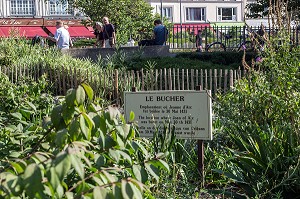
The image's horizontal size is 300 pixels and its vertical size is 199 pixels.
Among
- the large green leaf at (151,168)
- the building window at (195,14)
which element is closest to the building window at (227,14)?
the building window at (195,14)

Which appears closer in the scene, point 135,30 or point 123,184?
point 123,184

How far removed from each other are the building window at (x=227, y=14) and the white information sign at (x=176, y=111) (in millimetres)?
61135

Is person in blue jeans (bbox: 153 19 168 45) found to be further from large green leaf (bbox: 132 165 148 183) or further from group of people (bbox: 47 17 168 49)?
large green leaf (bbox: 132 165 148 183)

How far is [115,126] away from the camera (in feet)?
11.1

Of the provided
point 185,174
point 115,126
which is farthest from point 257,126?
point 115,126

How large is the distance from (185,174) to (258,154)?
0.64 m

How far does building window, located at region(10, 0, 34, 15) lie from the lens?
2031 inches

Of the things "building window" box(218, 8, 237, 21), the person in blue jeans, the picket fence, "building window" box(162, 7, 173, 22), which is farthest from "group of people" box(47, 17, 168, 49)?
"building window" box(218, 8, 237, 21)

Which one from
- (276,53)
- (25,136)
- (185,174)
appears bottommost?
(185,174)

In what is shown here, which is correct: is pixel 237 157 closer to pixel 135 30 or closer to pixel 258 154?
pixel 258 154

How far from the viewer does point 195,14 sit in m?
65.6

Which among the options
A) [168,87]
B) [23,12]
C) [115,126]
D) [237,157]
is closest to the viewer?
[115,126]

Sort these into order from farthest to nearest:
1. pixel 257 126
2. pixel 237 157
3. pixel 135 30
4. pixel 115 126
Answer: pixel 135 30, pixel 257 126, pixel 237 157, pixel 115 126

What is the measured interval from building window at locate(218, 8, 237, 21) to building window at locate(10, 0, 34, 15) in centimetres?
2141
